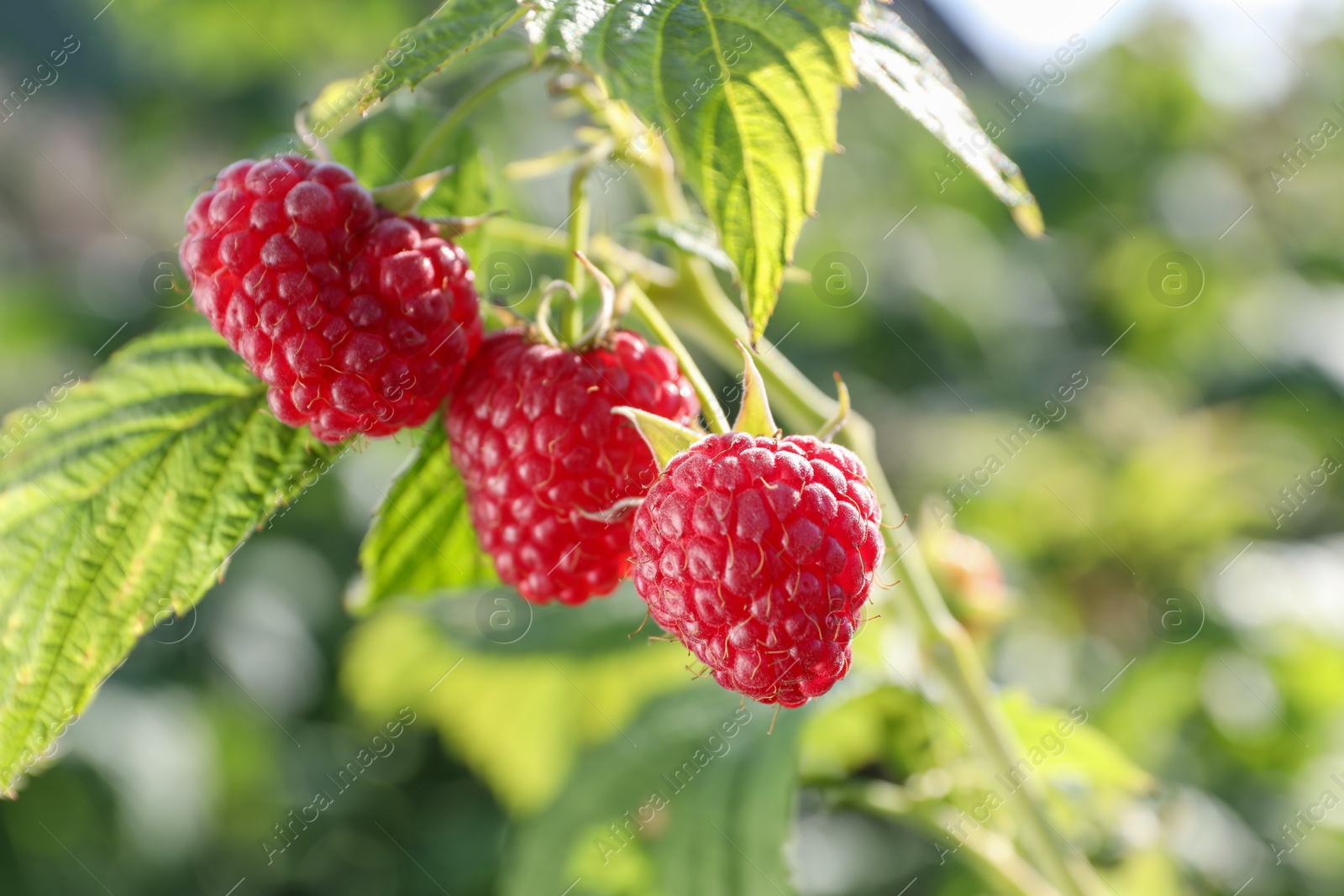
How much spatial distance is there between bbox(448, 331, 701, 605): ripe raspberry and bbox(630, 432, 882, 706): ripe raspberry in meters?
0.13

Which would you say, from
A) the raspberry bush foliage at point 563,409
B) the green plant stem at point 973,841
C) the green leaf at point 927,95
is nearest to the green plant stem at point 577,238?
the raspberry bush foliage at point 563,409

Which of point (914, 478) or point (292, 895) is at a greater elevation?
point (292, 895)

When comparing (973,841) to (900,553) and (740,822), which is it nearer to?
(740,822)

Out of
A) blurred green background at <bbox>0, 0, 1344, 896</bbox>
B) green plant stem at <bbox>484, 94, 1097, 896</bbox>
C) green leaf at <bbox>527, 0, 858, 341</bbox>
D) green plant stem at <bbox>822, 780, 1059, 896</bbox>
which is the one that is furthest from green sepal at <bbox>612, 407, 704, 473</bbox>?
green plant stem at <bbox>822, 780, 1059, 896</bbox>

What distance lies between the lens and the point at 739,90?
2.28 feet

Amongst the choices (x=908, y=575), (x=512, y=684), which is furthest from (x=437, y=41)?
(x=512, y=684)

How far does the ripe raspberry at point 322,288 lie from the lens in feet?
2.65

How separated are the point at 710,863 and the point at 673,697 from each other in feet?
0.78

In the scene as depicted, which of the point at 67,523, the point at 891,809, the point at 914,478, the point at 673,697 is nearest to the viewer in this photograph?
the point at 67,523

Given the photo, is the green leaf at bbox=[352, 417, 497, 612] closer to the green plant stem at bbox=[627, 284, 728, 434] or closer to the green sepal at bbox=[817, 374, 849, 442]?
the green plant stem at bbox=[627, 284, 728, 434]

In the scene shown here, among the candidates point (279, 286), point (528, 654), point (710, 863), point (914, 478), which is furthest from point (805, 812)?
point (279, 286)

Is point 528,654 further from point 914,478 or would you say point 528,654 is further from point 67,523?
point 914,478

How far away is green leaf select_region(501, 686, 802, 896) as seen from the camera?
1187 mm

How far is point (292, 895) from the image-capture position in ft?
9.16
